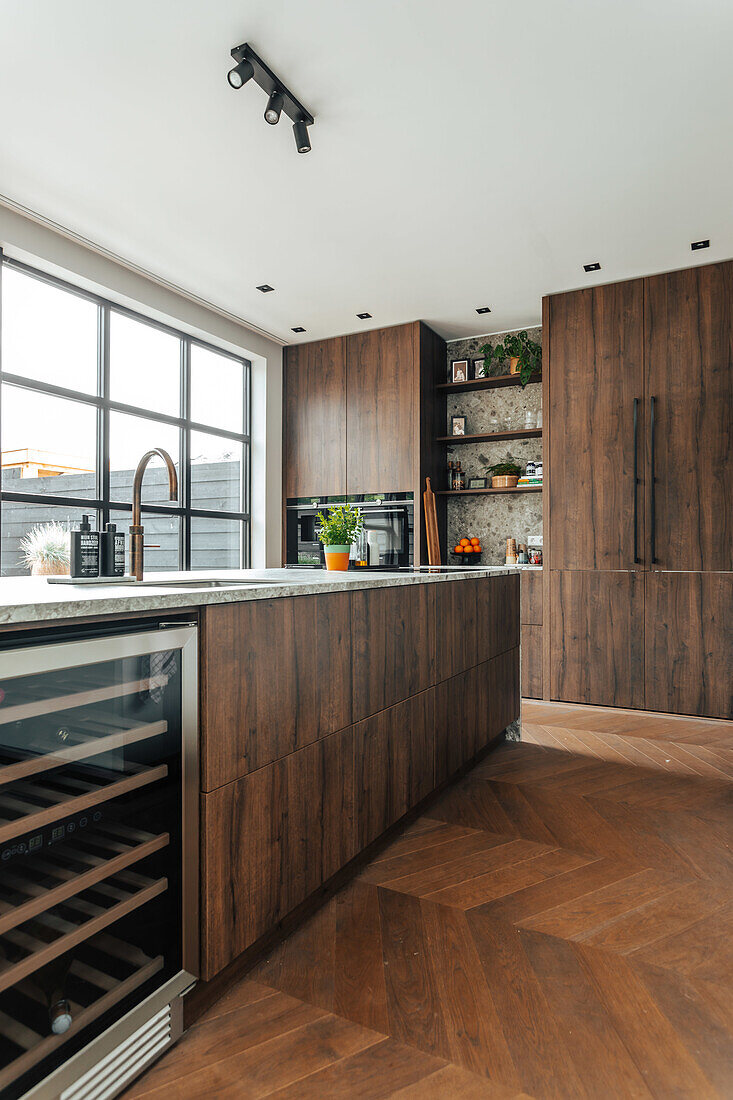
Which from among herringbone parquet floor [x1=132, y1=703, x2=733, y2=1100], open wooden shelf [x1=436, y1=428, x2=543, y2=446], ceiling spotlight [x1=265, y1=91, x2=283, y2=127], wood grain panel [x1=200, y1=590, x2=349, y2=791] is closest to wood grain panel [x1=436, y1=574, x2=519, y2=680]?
herringbone parquet floor [x1=132, y1=703, x2=733, y2=1100]

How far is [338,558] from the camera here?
2758 millimetres

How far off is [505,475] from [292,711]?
3761mm

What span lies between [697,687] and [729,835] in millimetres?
1860

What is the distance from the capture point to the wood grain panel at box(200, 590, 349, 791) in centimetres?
131

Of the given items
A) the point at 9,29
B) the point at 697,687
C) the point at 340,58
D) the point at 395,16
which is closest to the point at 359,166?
the point at 340,58

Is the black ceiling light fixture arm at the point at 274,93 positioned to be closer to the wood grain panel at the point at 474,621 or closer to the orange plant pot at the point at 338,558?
the orange plant pot at the point at 338,558

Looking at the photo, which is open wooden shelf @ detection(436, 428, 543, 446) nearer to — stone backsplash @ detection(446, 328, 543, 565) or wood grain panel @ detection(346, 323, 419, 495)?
stone backsplash @ detection(446, 328, 543, 565)

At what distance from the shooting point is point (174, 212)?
3.41m

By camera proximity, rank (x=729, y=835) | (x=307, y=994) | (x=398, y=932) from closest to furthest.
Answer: (x=307, y=994) → (x=398, y=932) → (x=729, y=835)

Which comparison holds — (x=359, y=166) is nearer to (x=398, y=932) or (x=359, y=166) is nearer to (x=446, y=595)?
(x=446, y=595)

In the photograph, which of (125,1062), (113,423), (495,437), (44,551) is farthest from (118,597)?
(495,437)

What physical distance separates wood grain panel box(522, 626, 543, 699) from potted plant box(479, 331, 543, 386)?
1.84 metres

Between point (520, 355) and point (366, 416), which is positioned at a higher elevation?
point (520, 355)

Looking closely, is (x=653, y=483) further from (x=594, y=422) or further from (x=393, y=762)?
(x=393, y=762)
